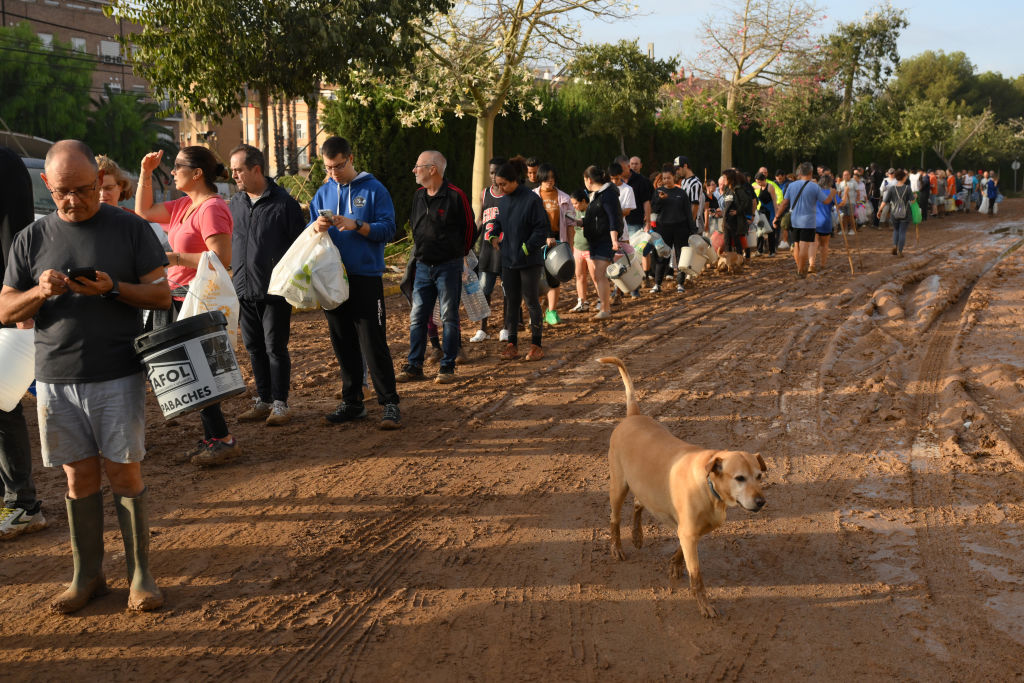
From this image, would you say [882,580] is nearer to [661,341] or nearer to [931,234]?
[661,341]

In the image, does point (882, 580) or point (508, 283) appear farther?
point (508, 283)

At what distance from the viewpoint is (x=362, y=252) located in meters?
6.83

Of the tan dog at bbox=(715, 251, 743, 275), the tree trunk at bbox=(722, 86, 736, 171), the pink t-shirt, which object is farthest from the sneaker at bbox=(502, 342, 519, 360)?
the tree trunk at bbox=(722, 86, 736, 171)

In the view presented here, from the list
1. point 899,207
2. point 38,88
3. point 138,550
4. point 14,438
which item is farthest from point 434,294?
point 38,88

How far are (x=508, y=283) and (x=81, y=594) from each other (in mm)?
5714

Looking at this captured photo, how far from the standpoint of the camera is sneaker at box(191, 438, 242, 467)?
6.09 meters

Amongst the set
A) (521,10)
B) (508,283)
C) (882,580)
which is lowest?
(882,580)

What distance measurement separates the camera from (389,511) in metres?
5.35

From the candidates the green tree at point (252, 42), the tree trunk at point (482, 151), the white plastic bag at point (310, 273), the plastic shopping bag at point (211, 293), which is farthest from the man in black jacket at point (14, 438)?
the tree trunk at point (482, 151)

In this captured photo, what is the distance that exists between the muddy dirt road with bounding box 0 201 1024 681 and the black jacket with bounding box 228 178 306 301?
117cm

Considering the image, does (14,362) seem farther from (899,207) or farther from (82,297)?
(899,207)

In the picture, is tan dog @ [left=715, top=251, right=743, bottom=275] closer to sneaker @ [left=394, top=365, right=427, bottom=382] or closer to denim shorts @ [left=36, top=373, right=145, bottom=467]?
sneaker @ [left=394, top=365, right=427, bottom=382]

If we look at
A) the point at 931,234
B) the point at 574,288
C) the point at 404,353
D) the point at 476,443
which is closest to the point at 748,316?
the point at 574,288

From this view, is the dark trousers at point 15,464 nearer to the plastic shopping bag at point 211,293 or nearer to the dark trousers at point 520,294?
the plastic shopping bag at point 211,293
